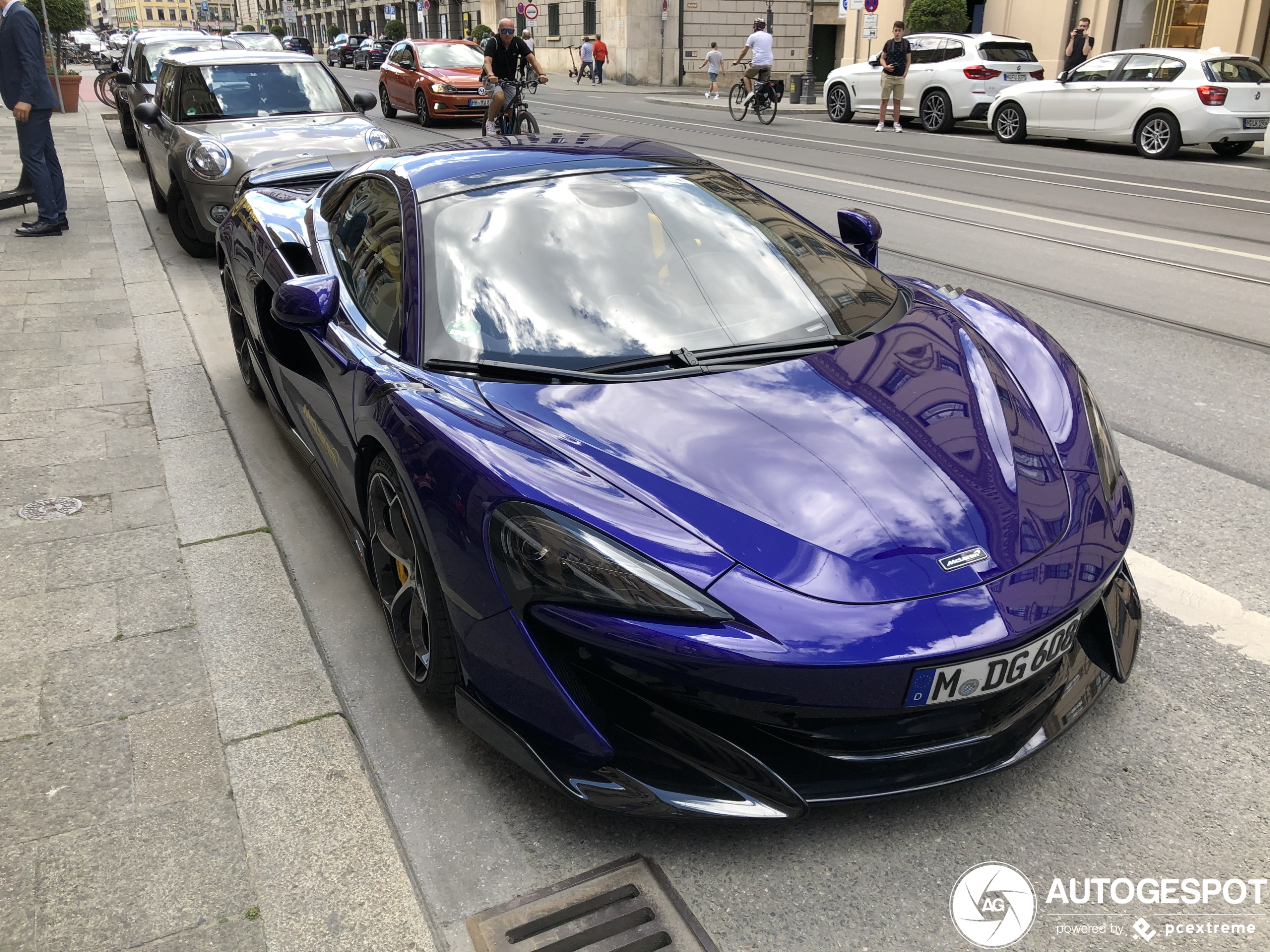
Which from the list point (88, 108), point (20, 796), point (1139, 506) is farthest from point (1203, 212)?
point (88, 108)

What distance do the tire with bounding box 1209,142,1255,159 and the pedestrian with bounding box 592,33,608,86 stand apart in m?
27.1

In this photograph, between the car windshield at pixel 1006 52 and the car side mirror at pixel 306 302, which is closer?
the car side mirror at pixel 306 302

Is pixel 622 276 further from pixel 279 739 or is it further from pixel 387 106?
pixel 387 106

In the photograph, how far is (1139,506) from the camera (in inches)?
151

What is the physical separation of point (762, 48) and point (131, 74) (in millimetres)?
13426

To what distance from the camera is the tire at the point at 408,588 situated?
2564 mm

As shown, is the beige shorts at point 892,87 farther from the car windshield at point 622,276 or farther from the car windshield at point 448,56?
the car windshield at point 622,276

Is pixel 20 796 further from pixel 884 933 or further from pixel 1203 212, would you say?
pixel 1203 212

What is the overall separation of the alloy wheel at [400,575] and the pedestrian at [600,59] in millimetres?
39211

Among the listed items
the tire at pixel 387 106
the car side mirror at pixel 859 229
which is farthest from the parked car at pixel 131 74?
the car side mirror at pixel 859 229

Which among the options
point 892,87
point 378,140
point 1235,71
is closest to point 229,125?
point 378,140

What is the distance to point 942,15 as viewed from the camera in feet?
91.0

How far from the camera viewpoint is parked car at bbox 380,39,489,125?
1869 cm

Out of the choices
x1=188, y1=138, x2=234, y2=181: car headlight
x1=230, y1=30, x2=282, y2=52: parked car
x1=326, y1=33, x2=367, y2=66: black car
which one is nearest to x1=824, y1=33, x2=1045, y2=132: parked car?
x1=230, y1=30, x2=282, y2=52: parked car
